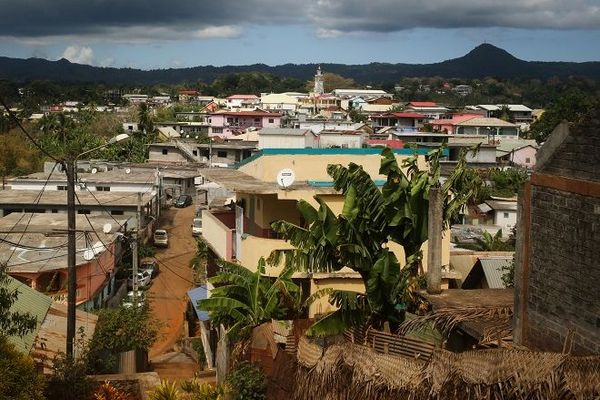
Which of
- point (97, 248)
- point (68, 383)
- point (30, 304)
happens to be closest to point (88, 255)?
point (97, 248)

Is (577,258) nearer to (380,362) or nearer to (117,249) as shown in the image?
(380,362)

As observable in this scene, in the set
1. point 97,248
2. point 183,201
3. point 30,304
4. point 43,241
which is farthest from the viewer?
point 183,201

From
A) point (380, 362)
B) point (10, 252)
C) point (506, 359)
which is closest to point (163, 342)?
point (10, 252)

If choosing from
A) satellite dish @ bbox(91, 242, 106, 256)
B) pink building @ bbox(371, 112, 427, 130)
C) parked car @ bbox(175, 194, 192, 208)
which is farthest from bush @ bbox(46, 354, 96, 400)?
pink building @ bbox(371, 112, 427, 130)

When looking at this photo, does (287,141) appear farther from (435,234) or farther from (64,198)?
(435,234)

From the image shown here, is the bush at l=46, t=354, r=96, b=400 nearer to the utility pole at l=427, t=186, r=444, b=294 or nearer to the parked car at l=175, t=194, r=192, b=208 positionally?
the utility pole at l=427, t=186, r=444, b=294

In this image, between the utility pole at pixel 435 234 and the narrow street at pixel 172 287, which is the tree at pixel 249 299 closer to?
the utility pole at pixel 435 234
